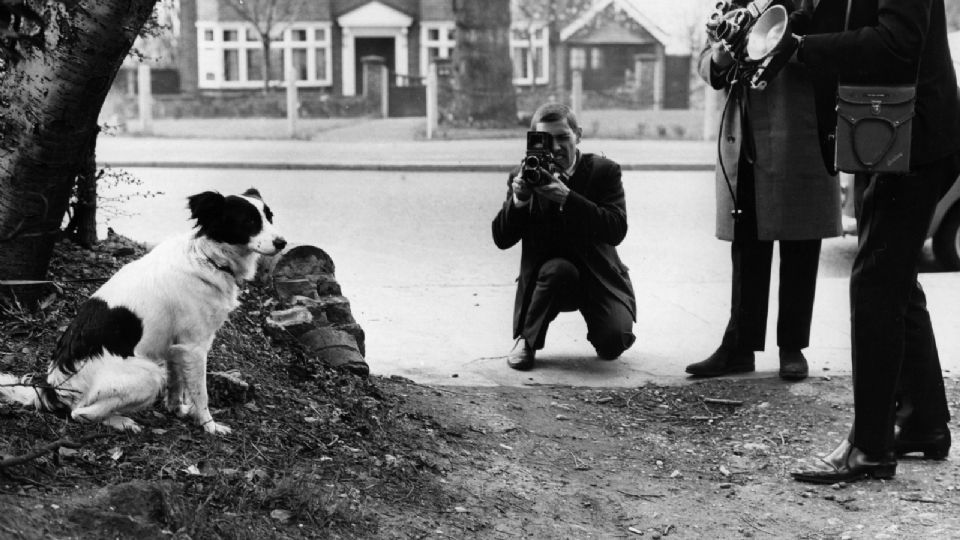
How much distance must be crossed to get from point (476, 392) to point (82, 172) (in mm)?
2510

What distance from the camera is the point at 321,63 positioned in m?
48.5

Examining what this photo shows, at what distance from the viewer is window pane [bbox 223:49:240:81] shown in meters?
48.0

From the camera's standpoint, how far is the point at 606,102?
4481 centimetres

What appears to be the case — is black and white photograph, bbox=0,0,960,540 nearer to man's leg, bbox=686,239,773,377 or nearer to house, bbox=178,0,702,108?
man's leg, bbox=686,239,773,377

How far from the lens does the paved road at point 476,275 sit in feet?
22.2

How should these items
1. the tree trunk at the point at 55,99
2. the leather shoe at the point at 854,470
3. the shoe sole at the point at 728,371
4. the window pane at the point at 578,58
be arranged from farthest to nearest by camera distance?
the window pane at the point at 578,58 < the shoe sole at the point at 728,371 < the leather shoe at the point at 854,470 < the tree trunk at the point at 55,99

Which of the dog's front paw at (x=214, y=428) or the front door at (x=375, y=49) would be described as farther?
the front door at (x=375, y=49)

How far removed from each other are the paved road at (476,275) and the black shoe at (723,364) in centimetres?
9

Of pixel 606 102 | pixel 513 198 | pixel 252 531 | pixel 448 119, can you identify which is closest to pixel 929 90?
pixel 513 198

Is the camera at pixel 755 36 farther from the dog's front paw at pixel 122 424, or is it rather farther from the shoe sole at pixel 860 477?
the dog's front paw at pixel 122 424

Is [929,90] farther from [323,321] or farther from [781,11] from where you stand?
[323,321]

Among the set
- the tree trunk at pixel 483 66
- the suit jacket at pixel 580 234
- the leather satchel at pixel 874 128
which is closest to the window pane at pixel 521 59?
the tree trunk at pixel 483 66

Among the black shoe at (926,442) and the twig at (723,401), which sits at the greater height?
the black shoe at (926,442)

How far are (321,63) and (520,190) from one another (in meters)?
43.3
